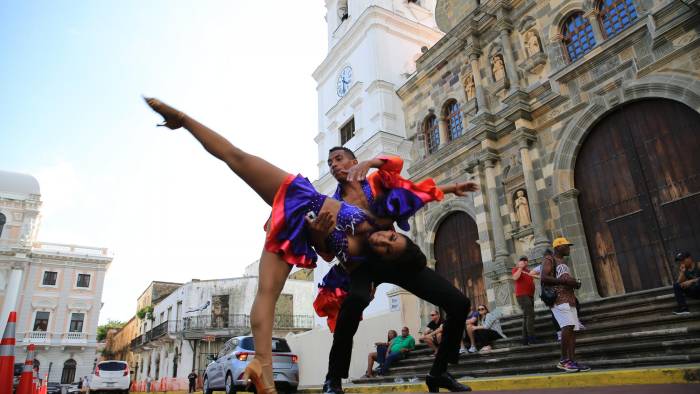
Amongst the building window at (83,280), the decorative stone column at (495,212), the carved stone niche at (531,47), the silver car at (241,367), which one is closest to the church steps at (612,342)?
the decorative stone column at (495,212)

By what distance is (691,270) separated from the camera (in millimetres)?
6719

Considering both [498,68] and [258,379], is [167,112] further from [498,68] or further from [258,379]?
[498,68]

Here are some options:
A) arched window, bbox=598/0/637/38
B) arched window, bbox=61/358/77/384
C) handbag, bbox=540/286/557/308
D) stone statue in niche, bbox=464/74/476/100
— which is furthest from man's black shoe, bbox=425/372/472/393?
arched window, bbox=61/358/77/384

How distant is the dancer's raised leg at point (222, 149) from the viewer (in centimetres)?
278

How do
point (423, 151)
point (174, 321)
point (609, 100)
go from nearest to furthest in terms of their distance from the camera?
point (609, 100)
point (423, 151)
point (174, 321)

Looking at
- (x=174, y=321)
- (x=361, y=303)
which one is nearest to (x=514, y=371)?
(x=361, y=303)

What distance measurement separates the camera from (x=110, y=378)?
16.9 metres

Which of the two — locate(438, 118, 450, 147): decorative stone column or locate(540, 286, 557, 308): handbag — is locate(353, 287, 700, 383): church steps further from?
locate(438, 118, 450, 147): decorative stone column

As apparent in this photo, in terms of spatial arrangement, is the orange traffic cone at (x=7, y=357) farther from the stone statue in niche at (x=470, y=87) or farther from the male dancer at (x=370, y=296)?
the stone statue in niche at (x=470, y=87)

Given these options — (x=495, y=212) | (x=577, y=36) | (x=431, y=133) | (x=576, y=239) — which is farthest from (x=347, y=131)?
(x=576, y=239)

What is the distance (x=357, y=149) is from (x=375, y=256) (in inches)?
540

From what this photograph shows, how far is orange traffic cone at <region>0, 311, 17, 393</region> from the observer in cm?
408

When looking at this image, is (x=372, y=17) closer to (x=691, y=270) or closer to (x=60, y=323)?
(x=691, y=270)

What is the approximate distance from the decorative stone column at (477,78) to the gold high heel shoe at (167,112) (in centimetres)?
1045
